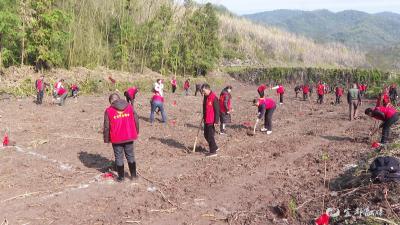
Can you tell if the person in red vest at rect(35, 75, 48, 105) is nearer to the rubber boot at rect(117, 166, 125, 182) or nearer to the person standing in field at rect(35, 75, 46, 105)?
the person standing in field at rect(35, 75, 46, 105)

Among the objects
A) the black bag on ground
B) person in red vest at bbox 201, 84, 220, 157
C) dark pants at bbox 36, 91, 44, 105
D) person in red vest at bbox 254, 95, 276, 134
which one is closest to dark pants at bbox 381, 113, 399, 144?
person in red vest at bbox 254, 95, 276, 134

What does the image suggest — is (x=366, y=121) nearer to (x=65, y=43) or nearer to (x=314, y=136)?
(x=314, y=136)

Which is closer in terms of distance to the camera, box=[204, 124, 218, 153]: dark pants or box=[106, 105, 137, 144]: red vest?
box=[106, 105, 137, 144]: red vest

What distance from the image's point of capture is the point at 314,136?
482 inches

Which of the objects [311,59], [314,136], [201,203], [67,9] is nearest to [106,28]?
[67,9]

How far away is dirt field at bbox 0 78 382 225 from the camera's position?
629 centimetres

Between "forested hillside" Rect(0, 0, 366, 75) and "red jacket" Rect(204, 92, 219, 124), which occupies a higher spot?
"forested hillside" Rect(0, 0, 366, 75)

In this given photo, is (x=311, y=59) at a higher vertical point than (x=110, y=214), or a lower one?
higher

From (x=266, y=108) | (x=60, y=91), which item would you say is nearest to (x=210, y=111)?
(x=266, y=108)

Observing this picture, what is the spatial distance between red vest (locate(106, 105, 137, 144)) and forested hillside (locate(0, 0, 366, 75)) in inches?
582

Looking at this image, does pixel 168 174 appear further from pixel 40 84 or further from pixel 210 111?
pixel 40 84

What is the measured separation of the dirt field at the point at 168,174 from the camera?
20.6 feet

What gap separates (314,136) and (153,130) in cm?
480

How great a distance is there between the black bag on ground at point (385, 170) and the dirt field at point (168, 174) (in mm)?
982
